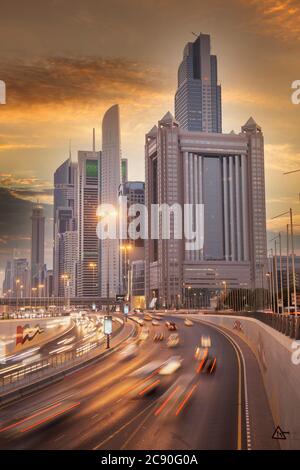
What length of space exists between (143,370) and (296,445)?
29.3 meters

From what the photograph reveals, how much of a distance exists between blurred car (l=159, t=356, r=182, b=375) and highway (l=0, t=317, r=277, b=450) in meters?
0.51

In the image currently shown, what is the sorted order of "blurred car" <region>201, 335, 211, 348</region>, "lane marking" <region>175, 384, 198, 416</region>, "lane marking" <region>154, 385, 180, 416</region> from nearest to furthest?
"lane marking" <region>154, 385, 180, 416</region> → "lane marking" <region>175, 384, 198, 416</region> → "blurred car" <region>201, 335, 211, 348</region>

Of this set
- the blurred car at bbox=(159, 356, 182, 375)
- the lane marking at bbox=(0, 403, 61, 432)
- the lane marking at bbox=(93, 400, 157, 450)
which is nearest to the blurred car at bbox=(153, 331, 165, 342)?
the blurred car at bbox=(159, 356, 182, 375)

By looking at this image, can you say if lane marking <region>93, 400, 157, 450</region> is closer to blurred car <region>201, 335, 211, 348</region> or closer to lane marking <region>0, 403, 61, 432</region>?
lane marking <region>0, 403, 61, 432</region>

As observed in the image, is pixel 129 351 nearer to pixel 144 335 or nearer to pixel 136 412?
pixel 144 335

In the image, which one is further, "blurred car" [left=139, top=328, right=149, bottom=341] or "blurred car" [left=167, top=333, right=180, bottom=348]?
"blurred car" [left=139, top=328, right=149, bottom=341]

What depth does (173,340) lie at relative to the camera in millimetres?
73812

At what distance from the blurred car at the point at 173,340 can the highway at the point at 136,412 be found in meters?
19.7

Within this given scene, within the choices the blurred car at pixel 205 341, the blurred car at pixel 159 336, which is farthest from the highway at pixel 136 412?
the blurred car at pixel 159 336

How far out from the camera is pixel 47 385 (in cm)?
3872

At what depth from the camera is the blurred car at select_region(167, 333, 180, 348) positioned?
67688 millimetres

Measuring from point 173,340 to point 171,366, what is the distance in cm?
2602

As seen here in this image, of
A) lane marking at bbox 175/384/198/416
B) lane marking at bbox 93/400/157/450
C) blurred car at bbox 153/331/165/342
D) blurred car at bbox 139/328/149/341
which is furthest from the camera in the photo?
blurred car at bbox 139/328/149/341
